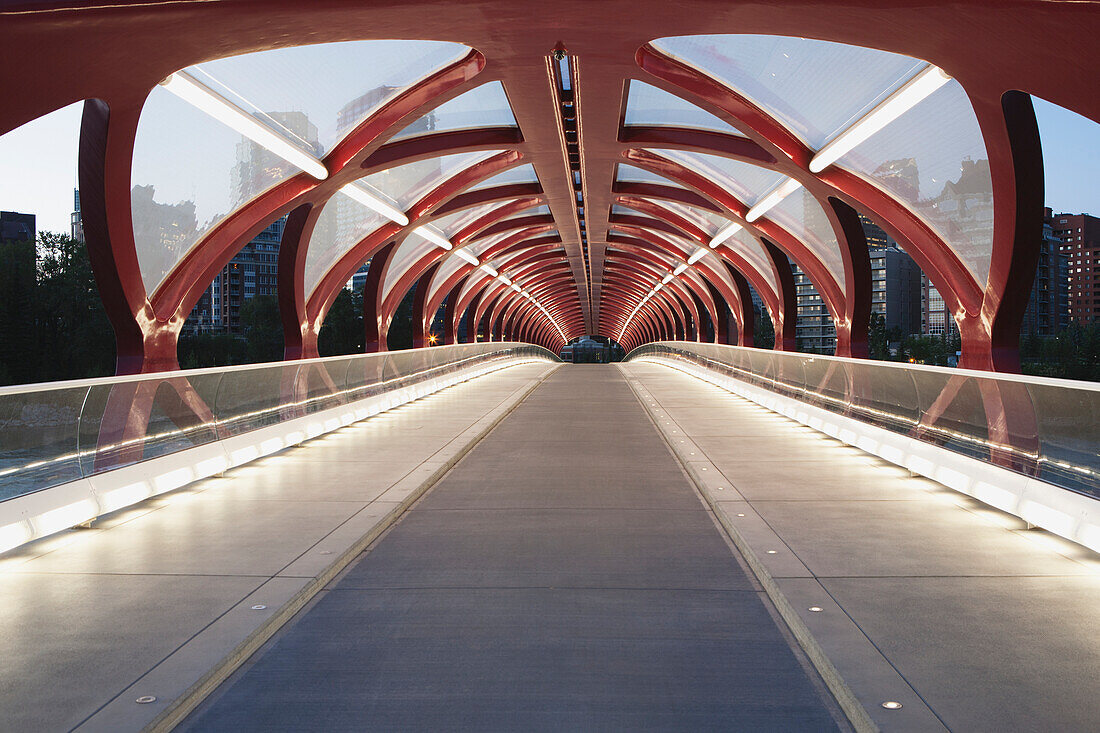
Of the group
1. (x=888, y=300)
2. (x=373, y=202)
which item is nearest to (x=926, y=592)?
(x=373, y=202)

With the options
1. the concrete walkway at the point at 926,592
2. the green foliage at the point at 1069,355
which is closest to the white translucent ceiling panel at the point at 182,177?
the concrete walkway at the point at 926,592

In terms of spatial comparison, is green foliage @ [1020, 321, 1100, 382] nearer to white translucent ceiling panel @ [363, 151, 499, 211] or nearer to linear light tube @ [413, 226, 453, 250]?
linear light tube @ [413, 226, 453, 250]

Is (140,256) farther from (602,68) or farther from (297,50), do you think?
(602,68)

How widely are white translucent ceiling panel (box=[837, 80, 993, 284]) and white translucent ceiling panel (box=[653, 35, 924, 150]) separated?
1.12 meters

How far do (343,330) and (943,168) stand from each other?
306ft

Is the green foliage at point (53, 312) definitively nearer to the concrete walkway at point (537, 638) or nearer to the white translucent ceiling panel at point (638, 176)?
the white translucent ceiling panel at point (638, 176)

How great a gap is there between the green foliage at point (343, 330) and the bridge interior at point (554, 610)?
9693 cm

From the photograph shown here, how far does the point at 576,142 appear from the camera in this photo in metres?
22.0

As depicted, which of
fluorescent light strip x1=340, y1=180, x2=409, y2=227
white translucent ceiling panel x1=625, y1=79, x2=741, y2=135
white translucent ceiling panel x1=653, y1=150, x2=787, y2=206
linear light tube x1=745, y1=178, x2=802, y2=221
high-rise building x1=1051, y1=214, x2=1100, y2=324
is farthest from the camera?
high-rise building x1=1051, y1=214, x2=1100, y2=324

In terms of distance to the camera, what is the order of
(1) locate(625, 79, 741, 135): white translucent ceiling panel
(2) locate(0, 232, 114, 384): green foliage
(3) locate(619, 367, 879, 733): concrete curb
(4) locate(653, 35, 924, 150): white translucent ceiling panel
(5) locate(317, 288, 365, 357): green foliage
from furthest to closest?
(5) locate(317, 288, 365, 357): green foliage → (2) locate(0, 232, 114, 384): green foliage → (1) locate(625, 79, 741, 135): white translucent ceiling panel → (4) locate(653, 35, 924, 150): white translucent ceiling panel → (3) locate(619, 367, 879, 733): concrete curb

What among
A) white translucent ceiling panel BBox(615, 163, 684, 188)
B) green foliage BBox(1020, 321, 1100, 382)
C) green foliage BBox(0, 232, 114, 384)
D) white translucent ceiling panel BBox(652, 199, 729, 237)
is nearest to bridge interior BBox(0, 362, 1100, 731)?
white translucent ceiling panel BBox(615, 163, 684, 188)

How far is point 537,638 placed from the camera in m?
4.33

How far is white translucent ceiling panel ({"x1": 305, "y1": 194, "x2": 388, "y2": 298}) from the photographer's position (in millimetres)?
26188

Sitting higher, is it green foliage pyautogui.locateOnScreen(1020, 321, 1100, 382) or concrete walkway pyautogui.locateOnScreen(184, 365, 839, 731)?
concrete walkway pyautogui.locateOnScreen(184, 365, 839, 731)
